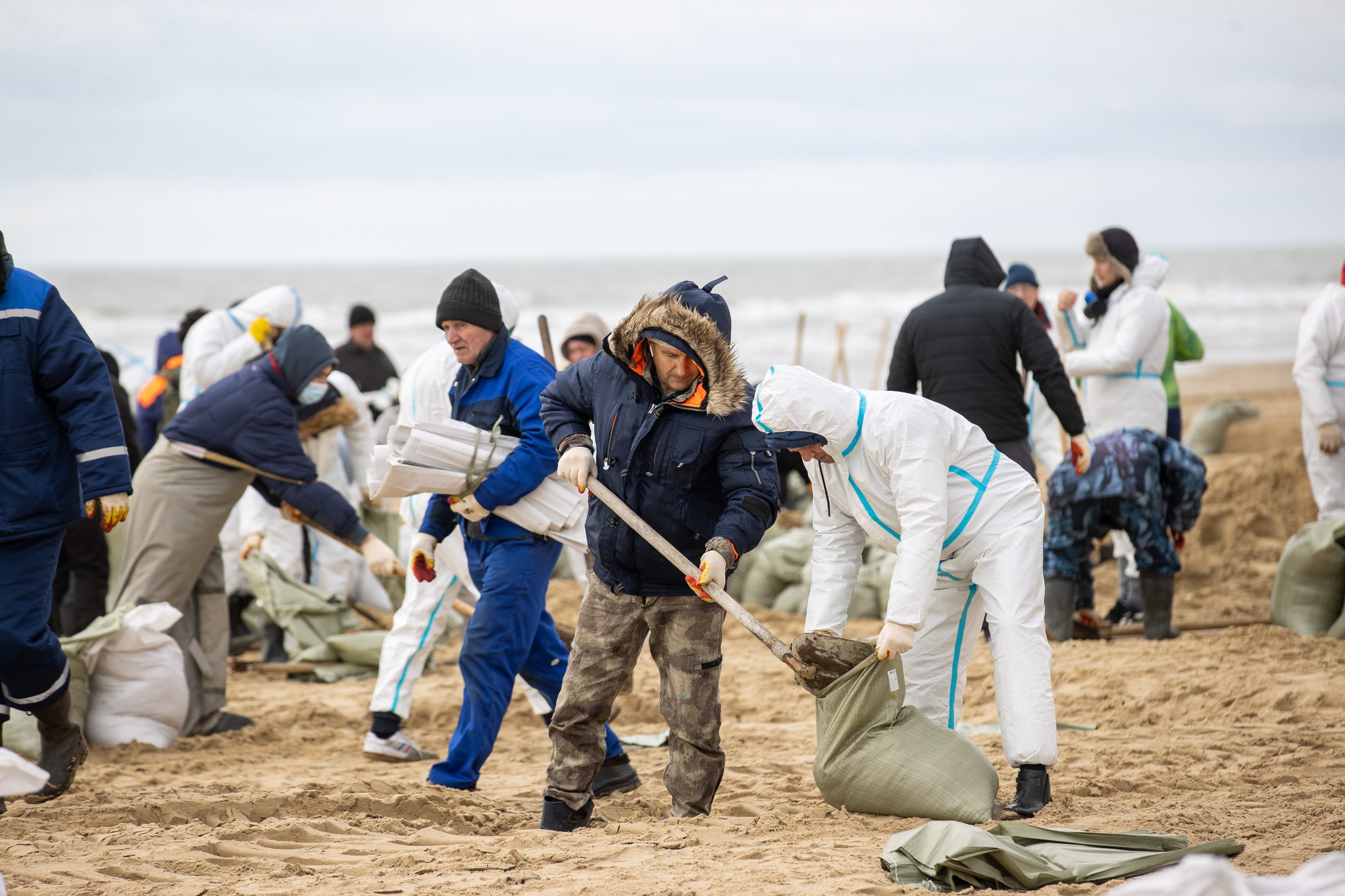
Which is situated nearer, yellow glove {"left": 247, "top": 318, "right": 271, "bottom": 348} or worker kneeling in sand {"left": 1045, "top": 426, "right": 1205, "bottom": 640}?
worker kneeling in sand {"left": 1045, "top": 426, "right": 1205, "bottom": 640}

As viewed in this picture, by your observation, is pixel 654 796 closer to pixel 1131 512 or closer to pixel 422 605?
pixel 422 605

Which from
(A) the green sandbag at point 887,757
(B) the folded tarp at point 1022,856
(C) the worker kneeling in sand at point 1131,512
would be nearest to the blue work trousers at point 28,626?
(A) the green sandbag at point 887,757

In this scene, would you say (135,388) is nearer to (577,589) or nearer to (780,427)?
(577,589)

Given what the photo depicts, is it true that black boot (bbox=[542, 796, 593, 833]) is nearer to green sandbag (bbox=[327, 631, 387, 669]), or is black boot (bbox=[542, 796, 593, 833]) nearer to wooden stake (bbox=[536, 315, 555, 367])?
wooden stake (bbox=[536, 315, 555, 367])

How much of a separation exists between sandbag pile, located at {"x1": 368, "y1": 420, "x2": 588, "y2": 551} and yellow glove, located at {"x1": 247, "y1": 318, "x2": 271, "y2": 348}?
7.76 ft

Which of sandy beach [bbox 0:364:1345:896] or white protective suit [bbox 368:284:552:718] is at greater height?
white protective suit [bbox 368:284:552:718]

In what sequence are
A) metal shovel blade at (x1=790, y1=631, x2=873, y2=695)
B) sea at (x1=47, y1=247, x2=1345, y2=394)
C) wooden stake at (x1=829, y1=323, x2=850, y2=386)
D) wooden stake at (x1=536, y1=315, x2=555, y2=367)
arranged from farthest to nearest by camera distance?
sea at (x1=47, y1=247, x2=1345, y2=394), wooden stake at (x1=829, y1=323, x2=850, y2=386), wooden stake at (x1=536, y1=315, x2=555, y2=367), metal shovel blade at (x1=790, y1=631, x2=873, y2=695)

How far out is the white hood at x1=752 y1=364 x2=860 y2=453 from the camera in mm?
3523

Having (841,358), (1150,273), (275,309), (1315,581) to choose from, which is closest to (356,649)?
(275,309)

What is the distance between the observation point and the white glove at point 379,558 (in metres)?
5.31

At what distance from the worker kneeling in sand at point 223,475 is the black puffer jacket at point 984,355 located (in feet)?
9.01

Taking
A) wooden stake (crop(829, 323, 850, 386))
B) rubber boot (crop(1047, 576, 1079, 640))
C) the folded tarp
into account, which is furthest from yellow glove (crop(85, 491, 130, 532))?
wooden stake (crop(829, 323, 850, 386))

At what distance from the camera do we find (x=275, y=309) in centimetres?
668

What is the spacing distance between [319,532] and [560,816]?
3.96 m
